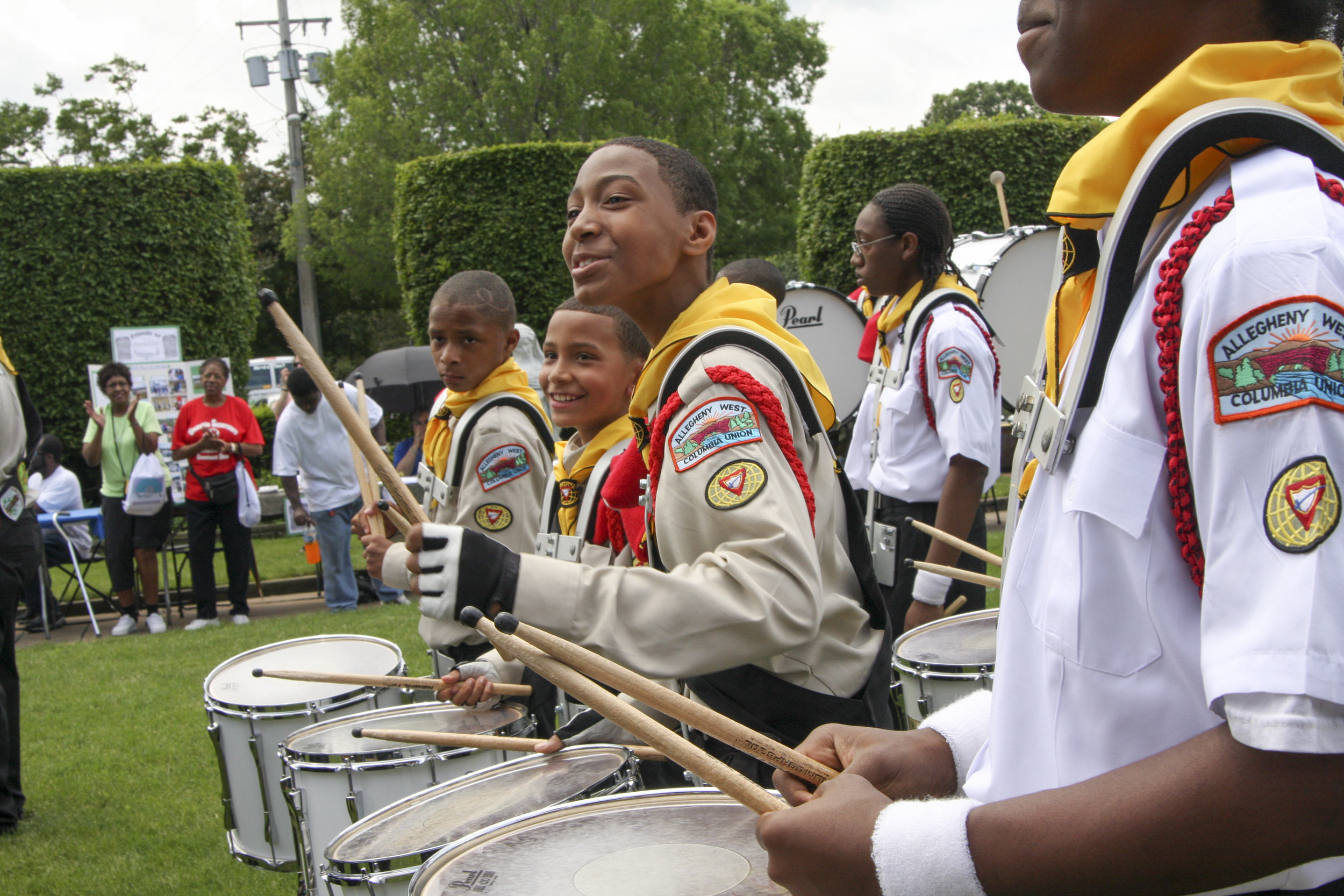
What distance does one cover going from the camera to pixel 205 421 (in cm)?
920

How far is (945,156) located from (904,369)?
10256 millimetres

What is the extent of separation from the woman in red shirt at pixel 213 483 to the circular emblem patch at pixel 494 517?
6.06 m

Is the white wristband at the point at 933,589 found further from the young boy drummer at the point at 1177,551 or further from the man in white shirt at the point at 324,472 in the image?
the man in white shirt at the point at 324,472

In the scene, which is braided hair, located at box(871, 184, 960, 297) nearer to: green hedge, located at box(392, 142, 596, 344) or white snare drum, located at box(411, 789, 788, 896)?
white snare drum, located at box(411, 789, 788, 896)

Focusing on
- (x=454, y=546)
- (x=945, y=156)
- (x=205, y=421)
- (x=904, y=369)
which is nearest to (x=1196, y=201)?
(x=454, y=546)

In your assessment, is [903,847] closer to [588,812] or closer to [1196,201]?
[1196,201]

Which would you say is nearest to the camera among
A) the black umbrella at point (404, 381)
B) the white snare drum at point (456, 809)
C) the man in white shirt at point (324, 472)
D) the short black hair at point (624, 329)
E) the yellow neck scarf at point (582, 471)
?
the white snare drum at point (456, 809)

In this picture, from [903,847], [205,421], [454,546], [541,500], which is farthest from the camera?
[205,421]

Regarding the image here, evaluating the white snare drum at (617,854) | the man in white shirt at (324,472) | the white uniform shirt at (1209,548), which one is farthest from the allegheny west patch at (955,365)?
the man in white shirt at (324,472)

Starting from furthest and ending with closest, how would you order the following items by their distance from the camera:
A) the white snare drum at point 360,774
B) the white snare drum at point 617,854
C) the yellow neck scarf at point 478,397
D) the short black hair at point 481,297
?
the short black hair at point 481,297 → the yellow neck scarf at point 478,397 → the white snare drum at point 360,774 → the white snare drum at point 617,854

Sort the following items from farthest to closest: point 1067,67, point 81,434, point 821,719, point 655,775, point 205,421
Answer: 1. point 81,434
2. point 205,421
3. point 655,775
4. point 821,719
5. point 1067,67

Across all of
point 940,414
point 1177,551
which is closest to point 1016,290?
point 940,414

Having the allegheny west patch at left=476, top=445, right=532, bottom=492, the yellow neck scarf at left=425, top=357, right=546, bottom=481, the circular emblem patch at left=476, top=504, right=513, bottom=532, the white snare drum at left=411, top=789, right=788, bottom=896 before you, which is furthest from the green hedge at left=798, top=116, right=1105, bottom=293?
the white snare drum at left=411, top=789, right=788, bottom=896

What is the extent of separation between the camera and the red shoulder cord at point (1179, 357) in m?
0.85
